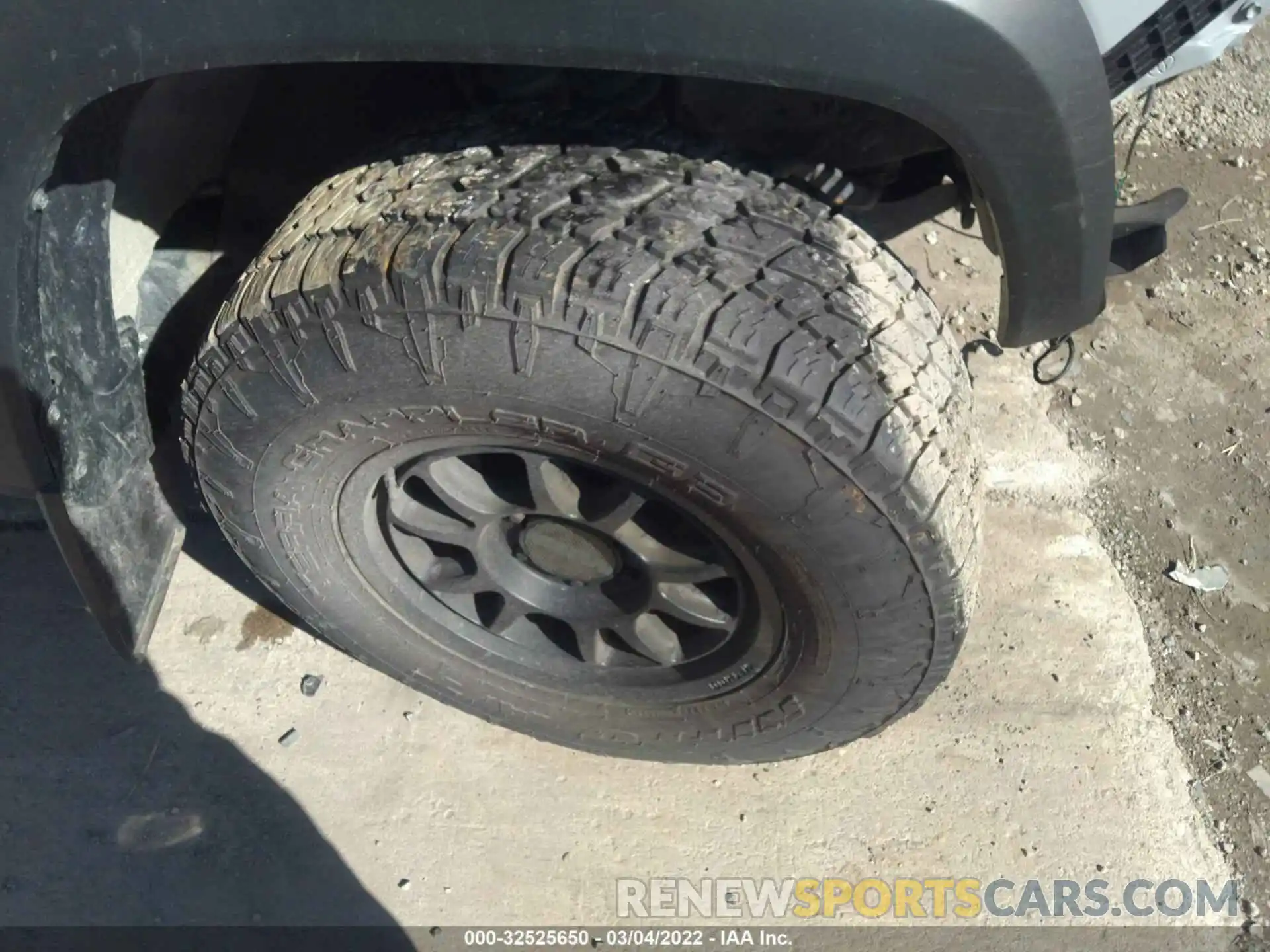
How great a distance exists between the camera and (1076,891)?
7.39 ft

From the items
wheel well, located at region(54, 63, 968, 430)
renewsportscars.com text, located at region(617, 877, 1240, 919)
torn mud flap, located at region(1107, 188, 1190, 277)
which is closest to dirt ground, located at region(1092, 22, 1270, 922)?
renewsportscars.com text, located at region(617, 877, 1240, 919)

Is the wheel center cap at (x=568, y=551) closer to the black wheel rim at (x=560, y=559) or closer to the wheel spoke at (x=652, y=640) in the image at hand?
the black wheel rim at (x=560, y=559)

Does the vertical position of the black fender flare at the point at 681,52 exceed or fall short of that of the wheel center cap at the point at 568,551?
it exceeds it

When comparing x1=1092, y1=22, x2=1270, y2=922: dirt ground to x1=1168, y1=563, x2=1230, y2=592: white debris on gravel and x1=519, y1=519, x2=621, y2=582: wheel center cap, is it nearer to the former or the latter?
x1=1168, y1=563, x2=1230, y2=592: white debris on gravel

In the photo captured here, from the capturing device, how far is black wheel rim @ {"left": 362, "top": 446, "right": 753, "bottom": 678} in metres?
1.88

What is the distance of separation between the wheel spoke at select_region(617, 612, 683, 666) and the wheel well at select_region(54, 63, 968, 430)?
3.04 feet

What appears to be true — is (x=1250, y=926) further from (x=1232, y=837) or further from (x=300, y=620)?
(x=300, y=620)

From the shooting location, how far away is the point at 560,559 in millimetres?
2059

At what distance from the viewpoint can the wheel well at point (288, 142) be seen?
174 cm

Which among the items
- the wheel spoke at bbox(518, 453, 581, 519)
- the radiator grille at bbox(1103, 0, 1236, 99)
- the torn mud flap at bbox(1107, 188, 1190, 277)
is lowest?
the wheel spoke at bbox(518, 453, 581, 519)

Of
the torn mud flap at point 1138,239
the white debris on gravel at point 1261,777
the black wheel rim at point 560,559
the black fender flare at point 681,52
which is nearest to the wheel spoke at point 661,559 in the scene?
the black wheel rim at point 560,559

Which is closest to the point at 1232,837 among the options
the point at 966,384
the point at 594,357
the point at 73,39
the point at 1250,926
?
the point at 1250,926

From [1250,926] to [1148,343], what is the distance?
1.77m

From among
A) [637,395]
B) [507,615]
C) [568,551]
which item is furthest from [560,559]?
[637,395]
